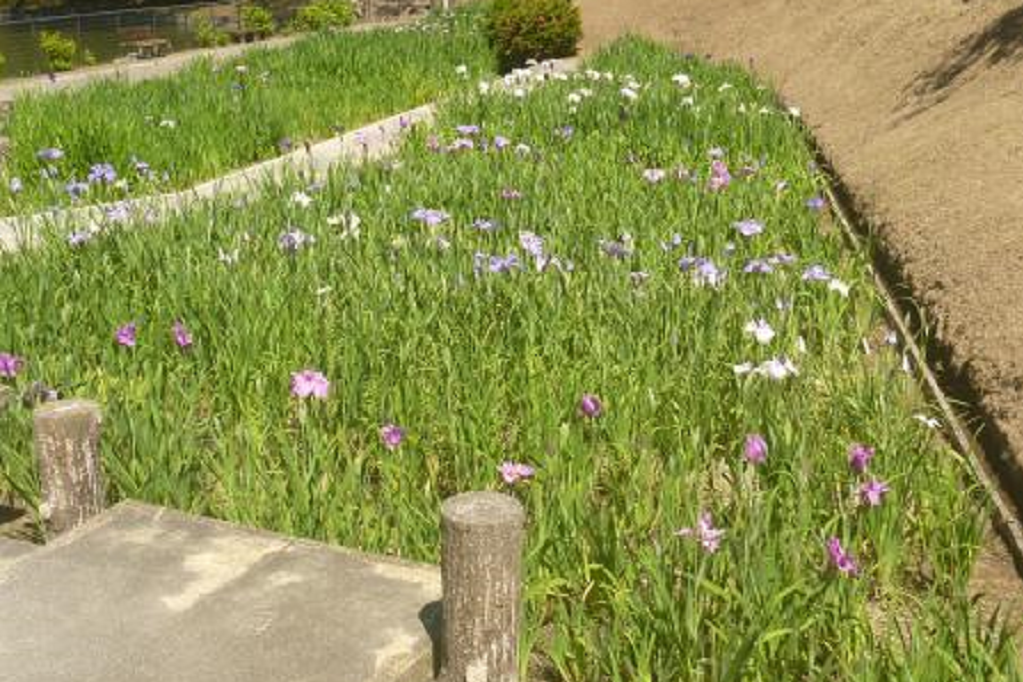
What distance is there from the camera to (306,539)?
3.08m

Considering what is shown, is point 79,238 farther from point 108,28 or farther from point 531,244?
point 108,28

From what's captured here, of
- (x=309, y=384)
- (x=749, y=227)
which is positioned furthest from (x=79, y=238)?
(x=749, y=227)

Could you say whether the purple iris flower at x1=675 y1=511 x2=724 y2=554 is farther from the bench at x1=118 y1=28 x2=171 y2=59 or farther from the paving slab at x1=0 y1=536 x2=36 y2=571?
the bench at x1=118 y1=28 x2=171 y2=59

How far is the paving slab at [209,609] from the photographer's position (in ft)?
8.36

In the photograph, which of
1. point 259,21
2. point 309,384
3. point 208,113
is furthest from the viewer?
point 259,21

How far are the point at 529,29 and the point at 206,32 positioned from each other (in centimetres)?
1413

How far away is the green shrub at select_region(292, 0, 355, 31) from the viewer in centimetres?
2438

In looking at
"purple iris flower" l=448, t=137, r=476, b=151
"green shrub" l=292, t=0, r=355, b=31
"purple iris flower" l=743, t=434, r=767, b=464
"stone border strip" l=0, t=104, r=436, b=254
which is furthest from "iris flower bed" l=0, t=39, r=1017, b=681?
"green shrub" l=292, t=0, r=355, b=31

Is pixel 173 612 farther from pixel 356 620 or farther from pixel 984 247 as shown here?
pixel 984 247

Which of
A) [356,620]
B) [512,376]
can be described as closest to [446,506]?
[356,620]

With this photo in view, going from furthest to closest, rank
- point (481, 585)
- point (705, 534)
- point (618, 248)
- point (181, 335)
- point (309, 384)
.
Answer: point (618, 248), point (181, 335), point (309, 384), point (705, 534), point (481, 585)

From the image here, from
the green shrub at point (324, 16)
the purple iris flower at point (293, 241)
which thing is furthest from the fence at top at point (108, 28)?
the purple iris flower at point (293, 241)

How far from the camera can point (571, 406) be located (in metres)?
3.71

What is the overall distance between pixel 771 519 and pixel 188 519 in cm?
155
